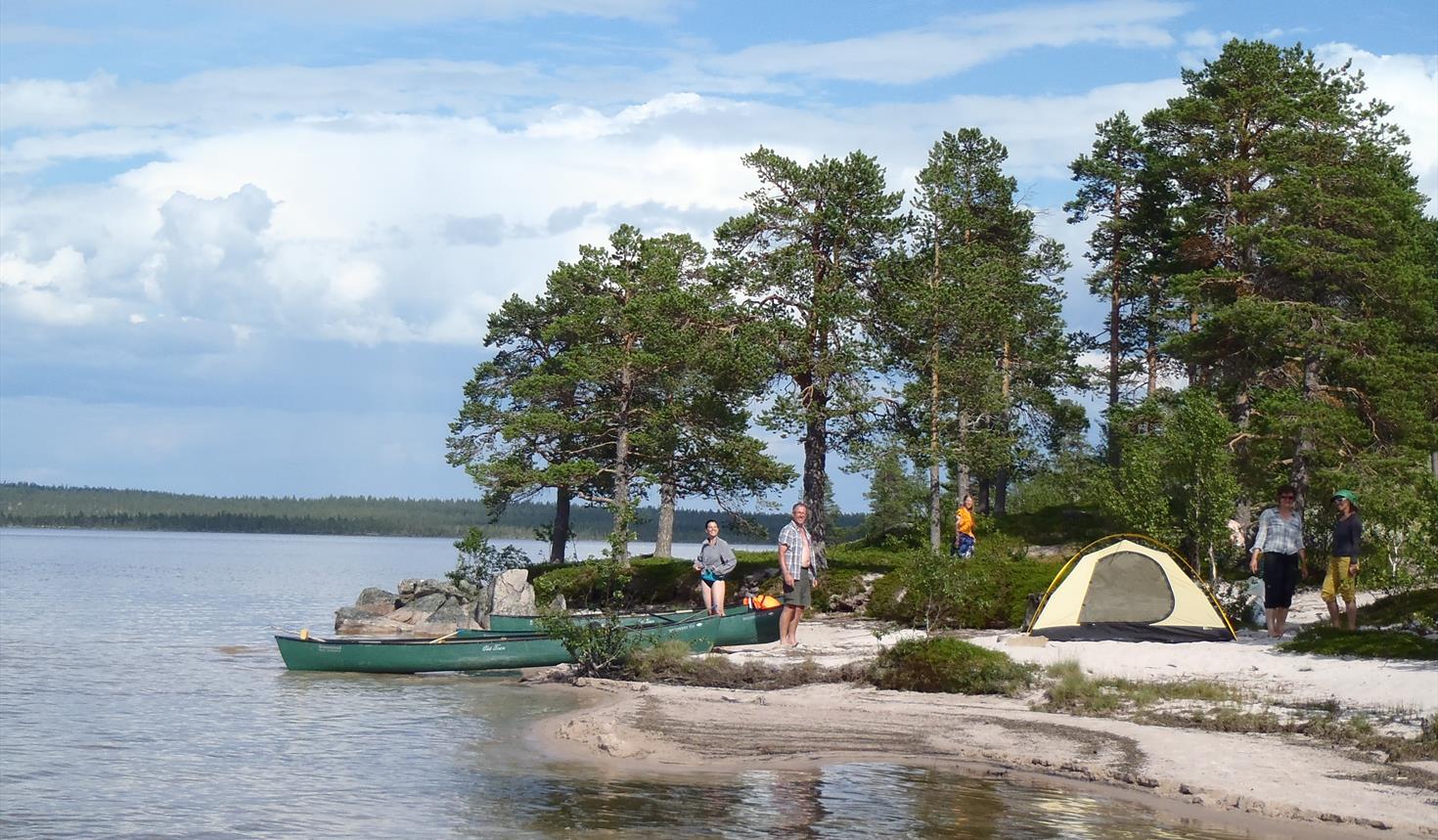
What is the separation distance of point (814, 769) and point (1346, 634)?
8.19m

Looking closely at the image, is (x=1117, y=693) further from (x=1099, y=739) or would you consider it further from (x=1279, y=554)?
(x=1279, y=554)

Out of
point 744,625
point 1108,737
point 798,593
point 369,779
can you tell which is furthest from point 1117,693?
point 369,779

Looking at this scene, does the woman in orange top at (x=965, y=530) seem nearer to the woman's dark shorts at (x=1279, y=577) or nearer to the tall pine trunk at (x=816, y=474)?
the tall pine trunk at (x=816, y=474)

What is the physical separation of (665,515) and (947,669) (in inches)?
1001

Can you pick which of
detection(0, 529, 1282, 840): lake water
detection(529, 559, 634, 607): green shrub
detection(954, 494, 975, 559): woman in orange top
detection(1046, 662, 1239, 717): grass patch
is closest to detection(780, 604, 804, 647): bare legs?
detection(0, 529, 1282, 840): lake water

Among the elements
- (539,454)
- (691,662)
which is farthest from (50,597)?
(691,662)

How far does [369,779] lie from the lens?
613 inches

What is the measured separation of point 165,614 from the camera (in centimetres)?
4503

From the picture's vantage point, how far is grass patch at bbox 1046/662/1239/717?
17000 mm

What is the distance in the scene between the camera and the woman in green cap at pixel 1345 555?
18.8 meters

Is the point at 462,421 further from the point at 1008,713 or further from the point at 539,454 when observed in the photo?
the point at 1008,713

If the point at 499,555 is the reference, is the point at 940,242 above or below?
above

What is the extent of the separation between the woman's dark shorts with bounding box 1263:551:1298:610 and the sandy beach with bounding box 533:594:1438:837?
0.67 metres

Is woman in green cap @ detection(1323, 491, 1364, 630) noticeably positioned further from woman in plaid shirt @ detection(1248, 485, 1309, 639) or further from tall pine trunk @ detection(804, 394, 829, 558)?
tall pine trunk @ detection(804, 394, 829, 558)
